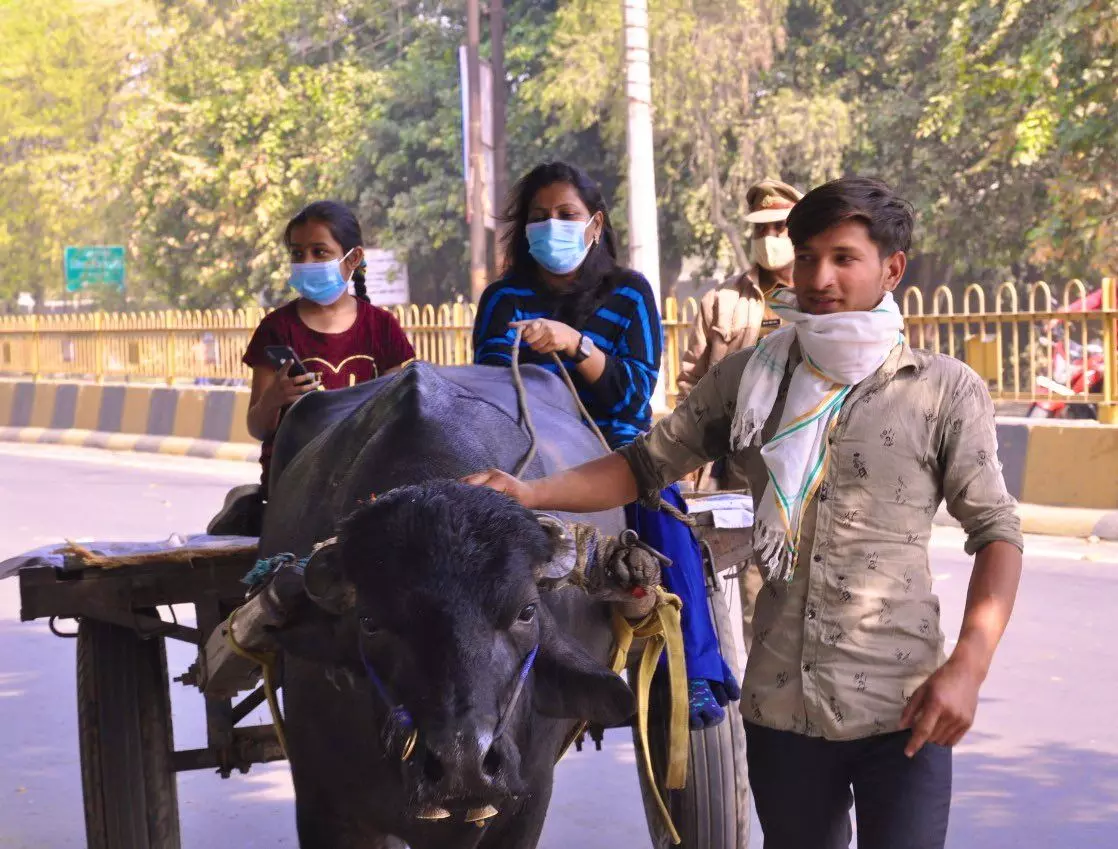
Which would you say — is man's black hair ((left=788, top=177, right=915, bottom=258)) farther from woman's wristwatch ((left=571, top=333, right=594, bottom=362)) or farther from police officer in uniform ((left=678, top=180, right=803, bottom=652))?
police officer in uniform ((left=678, top=180, right=803, bottom=652))

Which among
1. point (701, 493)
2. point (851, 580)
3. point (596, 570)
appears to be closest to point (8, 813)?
point (701, 493)

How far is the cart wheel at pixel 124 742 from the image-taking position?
4.23 m

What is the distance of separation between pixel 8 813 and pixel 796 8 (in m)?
24.2

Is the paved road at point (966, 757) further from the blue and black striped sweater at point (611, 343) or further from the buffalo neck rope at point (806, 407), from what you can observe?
the buffalo neck rope at point (806, 407)

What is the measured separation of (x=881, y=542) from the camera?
2717mm

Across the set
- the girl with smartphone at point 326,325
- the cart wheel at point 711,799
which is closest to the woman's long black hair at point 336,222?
the girl with smartphone at point 326,325

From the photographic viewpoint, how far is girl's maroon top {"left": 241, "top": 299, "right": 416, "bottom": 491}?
15.7 feet

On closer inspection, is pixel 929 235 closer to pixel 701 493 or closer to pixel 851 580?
pixel 701 493

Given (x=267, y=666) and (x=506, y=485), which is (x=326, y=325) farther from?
(x=506, y=485)

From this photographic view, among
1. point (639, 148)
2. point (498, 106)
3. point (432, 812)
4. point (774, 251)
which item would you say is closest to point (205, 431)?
point (498, 106)

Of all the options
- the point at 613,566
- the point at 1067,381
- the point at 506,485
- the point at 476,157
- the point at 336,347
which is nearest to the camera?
the point at 506,485

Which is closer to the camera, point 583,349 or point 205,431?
point 583,349

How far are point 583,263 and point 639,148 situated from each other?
9.37 m

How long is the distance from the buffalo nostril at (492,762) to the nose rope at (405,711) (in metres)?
0.02
